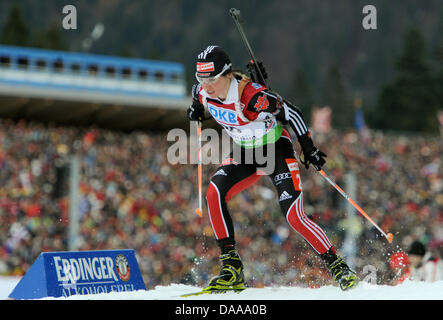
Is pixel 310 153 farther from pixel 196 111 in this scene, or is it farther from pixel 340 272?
pixel 196 111

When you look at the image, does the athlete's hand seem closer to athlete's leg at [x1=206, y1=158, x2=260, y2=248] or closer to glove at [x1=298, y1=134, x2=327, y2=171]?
glove at [x1=298, y1=134, x2=327, y2=171]

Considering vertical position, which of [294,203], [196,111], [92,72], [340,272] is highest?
[92,72]

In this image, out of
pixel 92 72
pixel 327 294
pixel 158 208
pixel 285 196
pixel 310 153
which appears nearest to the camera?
pixel 327 294

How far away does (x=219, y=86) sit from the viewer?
19.6 ft

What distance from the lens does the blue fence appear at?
2525 cm

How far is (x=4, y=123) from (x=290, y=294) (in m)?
20.2

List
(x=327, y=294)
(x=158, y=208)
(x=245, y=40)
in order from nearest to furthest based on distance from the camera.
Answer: (x=327, y=294) → (x=245, y=40) → (x=158, y=208)

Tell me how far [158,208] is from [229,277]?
1389 cm

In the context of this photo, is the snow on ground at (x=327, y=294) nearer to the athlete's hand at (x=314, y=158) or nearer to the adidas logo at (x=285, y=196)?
the adidas logo at (x=285, y=196)

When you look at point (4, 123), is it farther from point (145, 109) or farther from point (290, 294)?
point (290, 294)

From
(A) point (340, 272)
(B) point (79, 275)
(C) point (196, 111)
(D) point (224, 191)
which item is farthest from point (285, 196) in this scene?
(B) point (79, 275)

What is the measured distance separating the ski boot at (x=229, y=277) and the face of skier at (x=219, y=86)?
1393 mm

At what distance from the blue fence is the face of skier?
19.4 meters
